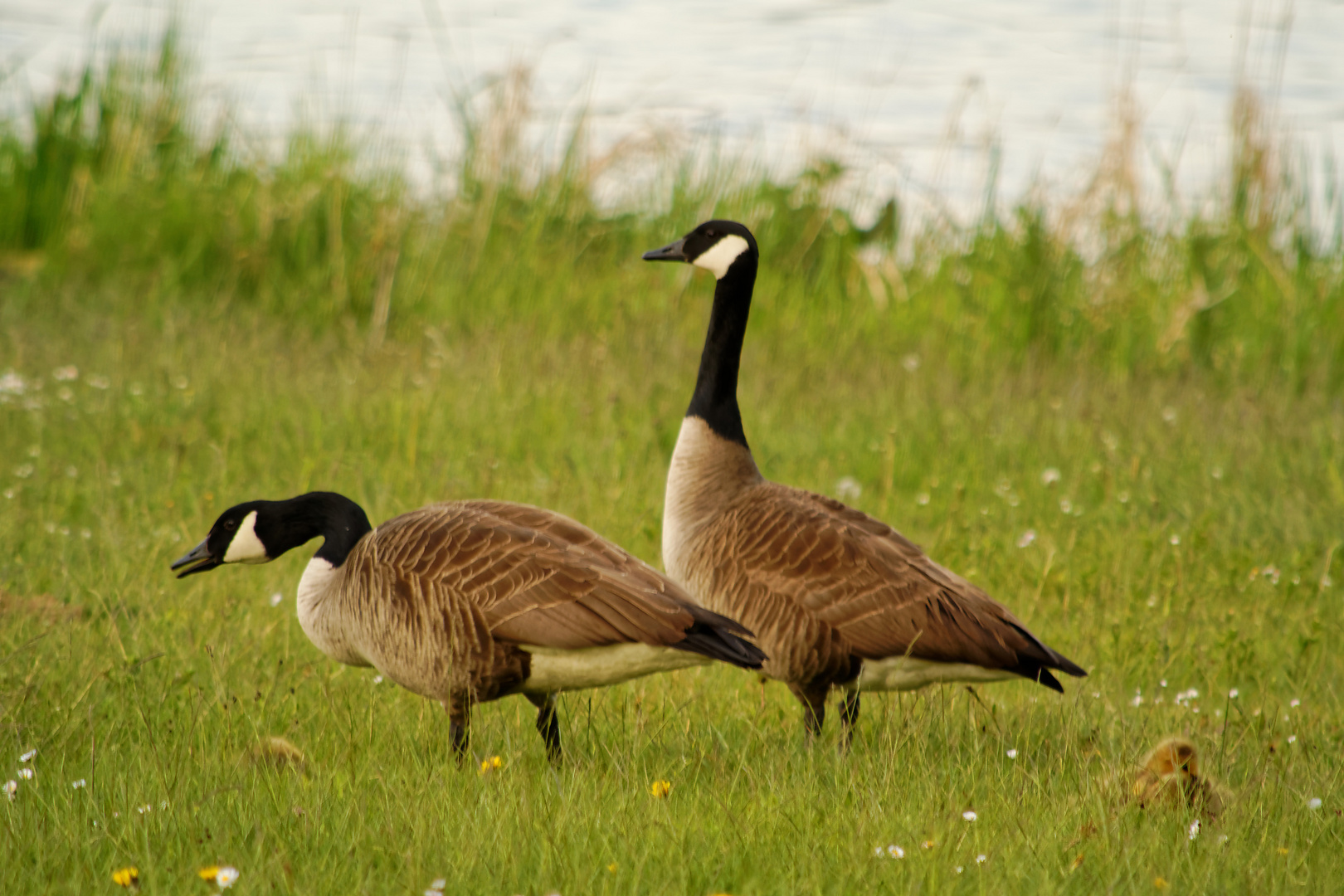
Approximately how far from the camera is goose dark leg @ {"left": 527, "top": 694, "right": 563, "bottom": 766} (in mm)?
4543

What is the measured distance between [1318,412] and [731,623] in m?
7.68

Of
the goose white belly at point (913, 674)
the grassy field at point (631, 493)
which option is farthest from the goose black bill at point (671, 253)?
the goose white belly at point (913, 674)

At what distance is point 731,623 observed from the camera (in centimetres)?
425

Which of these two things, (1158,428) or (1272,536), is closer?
(1272,536)

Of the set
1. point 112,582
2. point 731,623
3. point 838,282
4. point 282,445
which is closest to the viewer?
point 731,623

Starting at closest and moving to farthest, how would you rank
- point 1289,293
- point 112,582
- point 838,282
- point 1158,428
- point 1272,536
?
point 112,582, point 1272,536, point 1158,428, point 1289,293, point 838,282

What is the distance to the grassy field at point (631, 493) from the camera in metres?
3.72

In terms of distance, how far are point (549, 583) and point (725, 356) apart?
1.92m

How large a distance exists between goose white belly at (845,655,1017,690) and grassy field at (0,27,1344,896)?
0.70ft

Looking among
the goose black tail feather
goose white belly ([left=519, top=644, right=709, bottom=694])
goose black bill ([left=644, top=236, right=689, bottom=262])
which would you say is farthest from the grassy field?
goose black bill ([left=644, top=236, right=689, bottom=262])

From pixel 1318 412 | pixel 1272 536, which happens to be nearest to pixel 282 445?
pixel 1272 536

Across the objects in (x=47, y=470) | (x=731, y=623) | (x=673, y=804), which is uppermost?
(x=731, y=623)

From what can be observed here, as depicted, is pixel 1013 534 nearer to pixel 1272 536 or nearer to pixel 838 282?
pixel 1272 536

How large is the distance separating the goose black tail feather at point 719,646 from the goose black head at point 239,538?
182 cm
